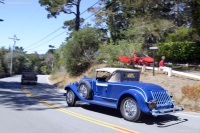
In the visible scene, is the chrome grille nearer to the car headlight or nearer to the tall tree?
the car headlight

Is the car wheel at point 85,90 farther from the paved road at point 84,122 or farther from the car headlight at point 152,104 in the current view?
the car headlight at point 152,104

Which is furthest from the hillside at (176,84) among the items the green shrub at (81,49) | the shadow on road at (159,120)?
the green shrub at (81,49)

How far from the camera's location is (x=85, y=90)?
11492 millimetres

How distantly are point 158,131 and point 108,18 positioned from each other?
36.2 m

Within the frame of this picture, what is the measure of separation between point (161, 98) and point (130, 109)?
1.10 meters

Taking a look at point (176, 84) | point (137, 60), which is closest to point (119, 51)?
point (137, 60)

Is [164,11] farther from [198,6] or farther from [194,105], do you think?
[194,105]

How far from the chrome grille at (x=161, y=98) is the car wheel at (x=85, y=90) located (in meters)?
2.91

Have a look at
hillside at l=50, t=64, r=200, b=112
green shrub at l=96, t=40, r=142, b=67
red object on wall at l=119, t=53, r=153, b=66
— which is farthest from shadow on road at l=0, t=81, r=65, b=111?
red object on wall at l=119, t=53, r=153, b=66

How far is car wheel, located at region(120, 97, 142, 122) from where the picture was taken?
9070mm

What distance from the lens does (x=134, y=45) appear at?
80.2 feet

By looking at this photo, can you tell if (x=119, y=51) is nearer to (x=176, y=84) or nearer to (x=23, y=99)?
(x=176, y=84)

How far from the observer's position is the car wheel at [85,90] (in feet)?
36.7

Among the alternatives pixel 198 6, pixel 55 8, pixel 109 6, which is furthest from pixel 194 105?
pixel 109 6
